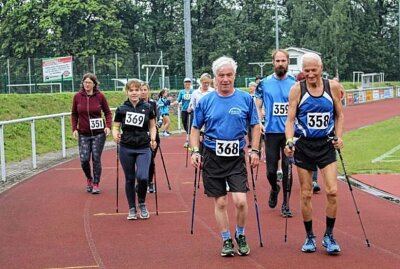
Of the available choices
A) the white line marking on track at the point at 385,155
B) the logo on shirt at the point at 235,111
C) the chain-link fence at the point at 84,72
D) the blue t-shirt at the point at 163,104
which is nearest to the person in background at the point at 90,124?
the logo on shirt at the point at 235,111

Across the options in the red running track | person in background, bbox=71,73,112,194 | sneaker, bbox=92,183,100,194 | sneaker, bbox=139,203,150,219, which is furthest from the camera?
sneaker, bbox=92,183,100,194

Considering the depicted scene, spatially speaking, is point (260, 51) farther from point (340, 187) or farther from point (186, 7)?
point (340, 187)

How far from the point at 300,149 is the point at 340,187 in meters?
5.19

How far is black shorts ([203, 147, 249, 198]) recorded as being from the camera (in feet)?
22.8

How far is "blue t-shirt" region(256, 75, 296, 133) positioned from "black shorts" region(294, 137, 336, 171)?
1.98 meters

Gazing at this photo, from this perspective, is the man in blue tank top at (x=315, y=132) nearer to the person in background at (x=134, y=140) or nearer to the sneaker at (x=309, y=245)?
the sneaker at (x=309, y=245)

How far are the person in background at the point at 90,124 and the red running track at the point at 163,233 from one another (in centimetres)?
58

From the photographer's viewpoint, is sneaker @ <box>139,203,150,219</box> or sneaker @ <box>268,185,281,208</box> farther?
sneaker @ <box>268,185,281,208</box>

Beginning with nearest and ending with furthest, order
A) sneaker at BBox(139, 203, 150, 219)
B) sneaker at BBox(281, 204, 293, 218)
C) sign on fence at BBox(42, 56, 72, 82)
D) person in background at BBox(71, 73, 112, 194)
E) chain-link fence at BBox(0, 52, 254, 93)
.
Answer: sneaker at BBox(281, 204, 293, 218)
sneaker at BBox(139, 203, 150, 219)
person in background at BBox(71, 73, 112, 194)
chain-link fence at BBox(0, 52, 254, 93)
sign on fence at BBox(42, 56, 72, 82)

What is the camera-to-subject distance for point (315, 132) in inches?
275

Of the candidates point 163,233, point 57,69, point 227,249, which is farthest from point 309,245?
point 57,69

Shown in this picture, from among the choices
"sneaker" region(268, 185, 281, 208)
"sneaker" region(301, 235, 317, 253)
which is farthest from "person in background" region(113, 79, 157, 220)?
"sneaker" region(301, 235, 317, 253)

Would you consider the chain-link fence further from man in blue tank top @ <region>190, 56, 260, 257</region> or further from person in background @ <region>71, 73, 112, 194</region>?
man in blue tank top @ <region>190, 56, 260, 257</region>

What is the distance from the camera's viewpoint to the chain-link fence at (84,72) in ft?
123
